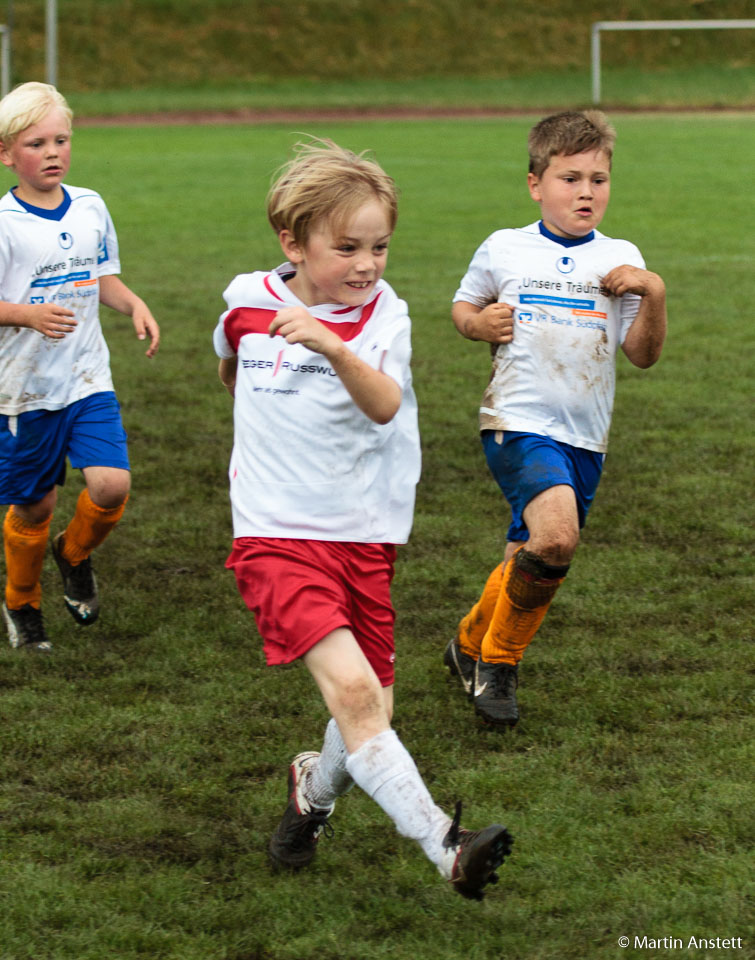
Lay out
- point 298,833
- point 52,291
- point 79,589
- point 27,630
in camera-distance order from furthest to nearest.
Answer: point 79,589 < point 27,630 < point 52,291 < point 298,833

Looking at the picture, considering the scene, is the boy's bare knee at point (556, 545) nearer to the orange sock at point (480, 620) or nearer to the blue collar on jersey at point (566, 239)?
the orange sock at point (480, 620)

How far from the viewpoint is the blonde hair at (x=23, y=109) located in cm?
440

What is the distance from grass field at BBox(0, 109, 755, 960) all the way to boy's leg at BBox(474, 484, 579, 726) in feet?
0.35

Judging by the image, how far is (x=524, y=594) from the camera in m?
4.05

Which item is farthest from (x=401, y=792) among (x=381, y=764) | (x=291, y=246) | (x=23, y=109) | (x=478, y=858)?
(x=23, y=109)

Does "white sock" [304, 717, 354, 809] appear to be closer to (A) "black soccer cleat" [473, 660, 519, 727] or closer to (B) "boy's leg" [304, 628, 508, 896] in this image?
(B) "boy's leg" [304, 628, 508, 896]

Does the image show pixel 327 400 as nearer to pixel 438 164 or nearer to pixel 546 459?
pixel 546 459

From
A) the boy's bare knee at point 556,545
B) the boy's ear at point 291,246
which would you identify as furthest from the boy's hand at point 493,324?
the boy's ear at point 291,246

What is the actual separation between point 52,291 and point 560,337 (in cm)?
165

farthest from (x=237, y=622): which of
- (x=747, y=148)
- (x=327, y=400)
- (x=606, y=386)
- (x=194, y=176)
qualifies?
(x=747, y=148)

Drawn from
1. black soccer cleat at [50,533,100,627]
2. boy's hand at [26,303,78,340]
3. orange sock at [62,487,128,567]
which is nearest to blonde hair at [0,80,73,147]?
boy's hand at [26,303,78,340]

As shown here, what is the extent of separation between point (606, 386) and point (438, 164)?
1797 centimetres

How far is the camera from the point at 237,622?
195 inches

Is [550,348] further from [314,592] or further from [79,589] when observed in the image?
[79,589]
